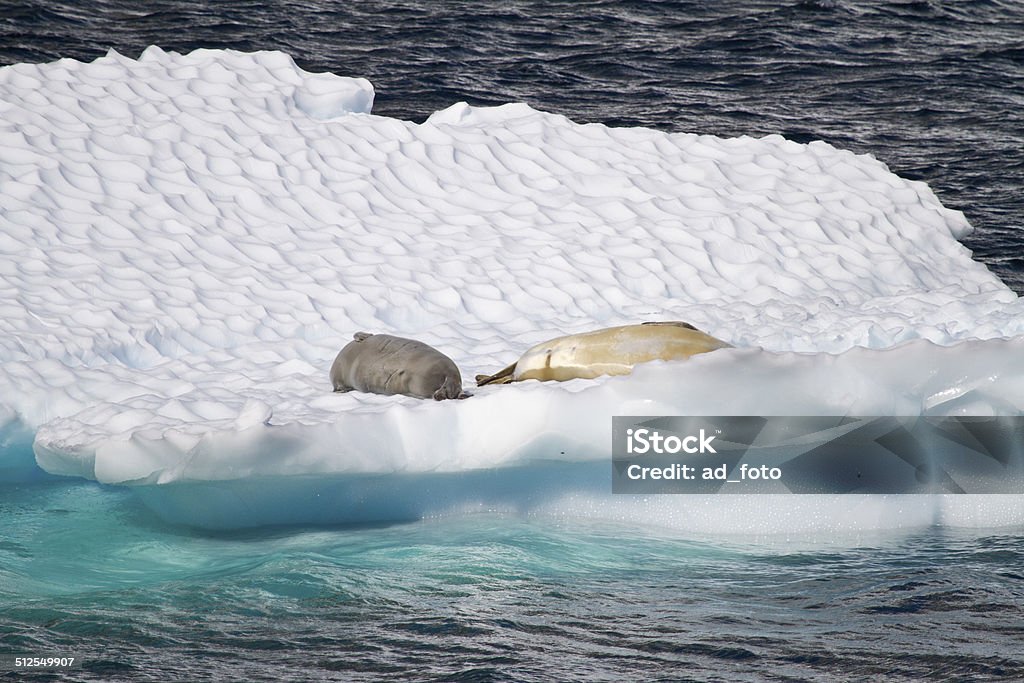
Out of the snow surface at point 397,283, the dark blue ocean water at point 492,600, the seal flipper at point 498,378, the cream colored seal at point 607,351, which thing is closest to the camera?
the dark blue ocean water at point 492,600

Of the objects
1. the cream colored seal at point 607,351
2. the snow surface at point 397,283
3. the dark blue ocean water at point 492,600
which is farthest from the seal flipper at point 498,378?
the dark blue ocean water at point 492,600

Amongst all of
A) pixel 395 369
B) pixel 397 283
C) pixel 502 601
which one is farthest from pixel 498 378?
pixel 502 601

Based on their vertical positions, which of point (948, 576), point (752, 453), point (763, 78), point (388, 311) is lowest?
point (948, 576)

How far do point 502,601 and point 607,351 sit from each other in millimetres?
1726

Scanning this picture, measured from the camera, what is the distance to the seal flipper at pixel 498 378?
18.8 ft

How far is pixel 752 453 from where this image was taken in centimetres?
483

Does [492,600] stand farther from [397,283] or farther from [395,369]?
[397,283]

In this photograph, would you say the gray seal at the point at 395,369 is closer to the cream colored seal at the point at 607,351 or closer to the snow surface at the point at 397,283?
the snow surface at the point at 397,283

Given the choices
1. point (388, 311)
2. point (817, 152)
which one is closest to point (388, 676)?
point (388, 311)

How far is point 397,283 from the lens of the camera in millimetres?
7211

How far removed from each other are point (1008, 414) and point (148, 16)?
14077 mm

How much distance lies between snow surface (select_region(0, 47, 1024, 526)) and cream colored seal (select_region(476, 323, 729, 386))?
191mm

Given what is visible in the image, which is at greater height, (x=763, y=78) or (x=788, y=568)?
(x=763, y=78)

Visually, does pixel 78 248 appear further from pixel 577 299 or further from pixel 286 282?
pixel 577 299
